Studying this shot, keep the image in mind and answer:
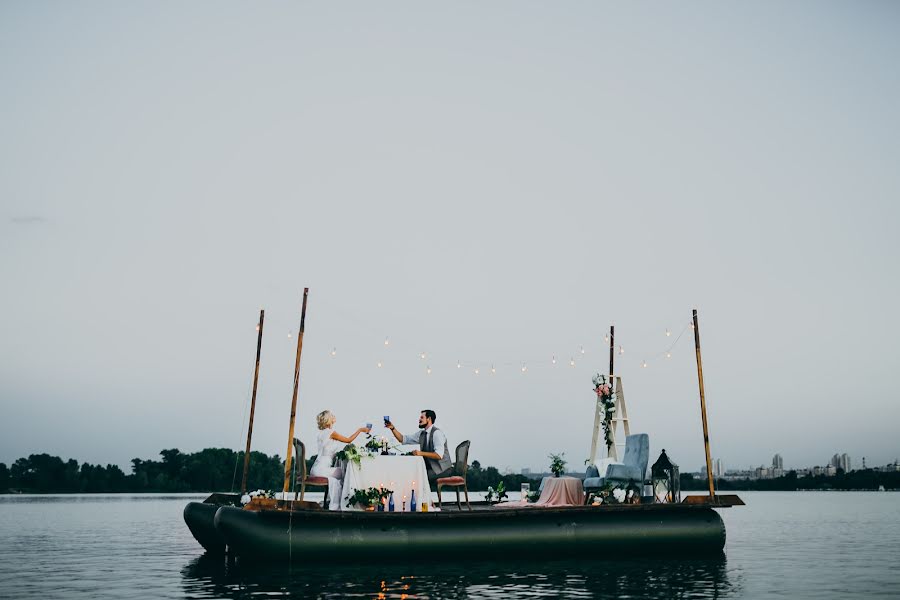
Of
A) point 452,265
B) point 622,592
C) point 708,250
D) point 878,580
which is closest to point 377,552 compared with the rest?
point 622,592

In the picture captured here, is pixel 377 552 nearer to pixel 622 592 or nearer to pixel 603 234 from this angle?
pixel 622 592

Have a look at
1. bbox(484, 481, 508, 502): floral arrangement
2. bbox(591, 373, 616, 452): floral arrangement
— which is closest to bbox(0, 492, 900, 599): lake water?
bbox(484, 481, 508, 502): floral arrangement

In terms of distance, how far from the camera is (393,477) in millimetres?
13750

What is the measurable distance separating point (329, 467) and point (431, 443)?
1706mm

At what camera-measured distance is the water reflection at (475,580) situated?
11281 mm

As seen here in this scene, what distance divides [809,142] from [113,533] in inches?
1007

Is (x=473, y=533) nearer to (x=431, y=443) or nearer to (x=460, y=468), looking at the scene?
(x=460, y=468)

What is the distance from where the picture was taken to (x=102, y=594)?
39.0 ft

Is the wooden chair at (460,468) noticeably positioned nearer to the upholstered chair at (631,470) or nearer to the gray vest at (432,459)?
the gray vest at (432,459)

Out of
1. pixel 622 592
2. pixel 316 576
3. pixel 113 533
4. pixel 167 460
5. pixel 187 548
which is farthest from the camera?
pixel 167 460

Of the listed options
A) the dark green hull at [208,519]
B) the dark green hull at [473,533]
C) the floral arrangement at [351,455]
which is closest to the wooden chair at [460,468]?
the dark green hull at [473,533]

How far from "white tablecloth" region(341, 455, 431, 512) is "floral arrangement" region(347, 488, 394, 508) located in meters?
0.08

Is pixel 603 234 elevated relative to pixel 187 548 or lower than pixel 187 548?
elevated

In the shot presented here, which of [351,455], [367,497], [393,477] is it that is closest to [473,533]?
[393,477]
